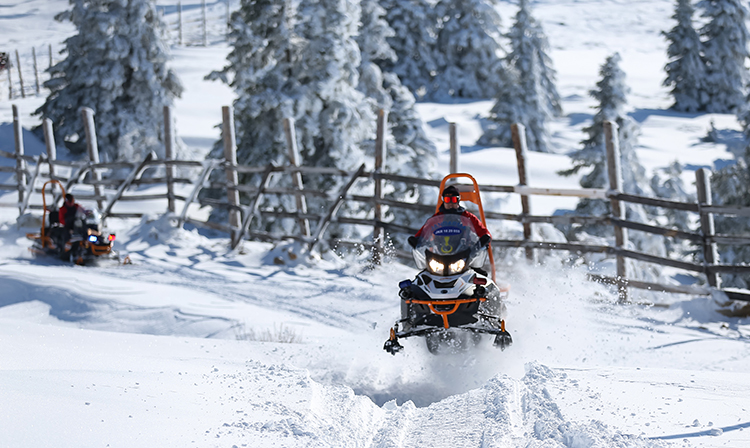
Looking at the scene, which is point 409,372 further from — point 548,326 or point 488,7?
point 488,7

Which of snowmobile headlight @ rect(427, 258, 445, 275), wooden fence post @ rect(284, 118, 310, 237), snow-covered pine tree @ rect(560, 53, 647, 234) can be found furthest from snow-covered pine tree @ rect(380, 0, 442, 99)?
snowmobile headlight @ rect(427, 258, 445, 275)

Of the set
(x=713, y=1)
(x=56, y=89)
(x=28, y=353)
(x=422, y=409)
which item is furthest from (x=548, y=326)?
(x=713, y=1)

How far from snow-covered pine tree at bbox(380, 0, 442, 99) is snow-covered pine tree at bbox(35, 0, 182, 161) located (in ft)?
51.9

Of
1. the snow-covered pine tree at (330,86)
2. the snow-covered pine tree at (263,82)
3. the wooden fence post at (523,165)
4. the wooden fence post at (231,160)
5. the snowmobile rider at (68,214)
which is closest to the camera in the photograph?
the wooden fence post at (523,165)

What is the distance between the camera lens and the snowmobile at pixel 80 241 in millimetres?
9023

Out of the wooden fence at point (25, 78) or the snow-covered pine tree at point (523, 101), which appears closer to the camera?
the wooden fence at point (25, 78)

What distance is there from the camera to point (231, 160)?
10.8 m

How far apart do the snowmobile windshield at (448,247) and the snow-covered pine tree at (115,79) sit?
52.3ft

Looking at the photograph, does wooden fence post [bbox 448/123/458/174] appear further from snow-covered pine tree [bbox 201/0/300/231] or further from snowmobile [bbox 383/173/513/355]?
snow-covered pine tree [bbox 201/0/300/231]

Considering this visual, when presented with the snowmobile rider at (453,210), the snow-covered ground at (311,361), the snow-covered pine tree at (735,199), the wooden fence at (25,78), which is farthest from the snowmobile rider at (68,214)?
the snow-covered pine tree at (735,199)

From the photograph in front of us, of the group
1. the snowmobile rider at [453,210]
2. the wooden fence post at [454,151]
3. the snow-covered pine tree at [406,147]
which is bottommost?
the snowmobile rider at [453,210]

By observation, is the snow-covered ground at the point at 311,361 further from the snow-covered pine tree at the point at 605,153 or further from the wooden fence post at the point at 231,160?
the snow-covered pine tree at the point at 605,153

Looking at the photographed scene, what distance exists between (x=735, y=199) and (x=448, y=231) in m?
12.8

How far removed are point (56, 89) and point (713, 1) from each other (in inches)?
1199
